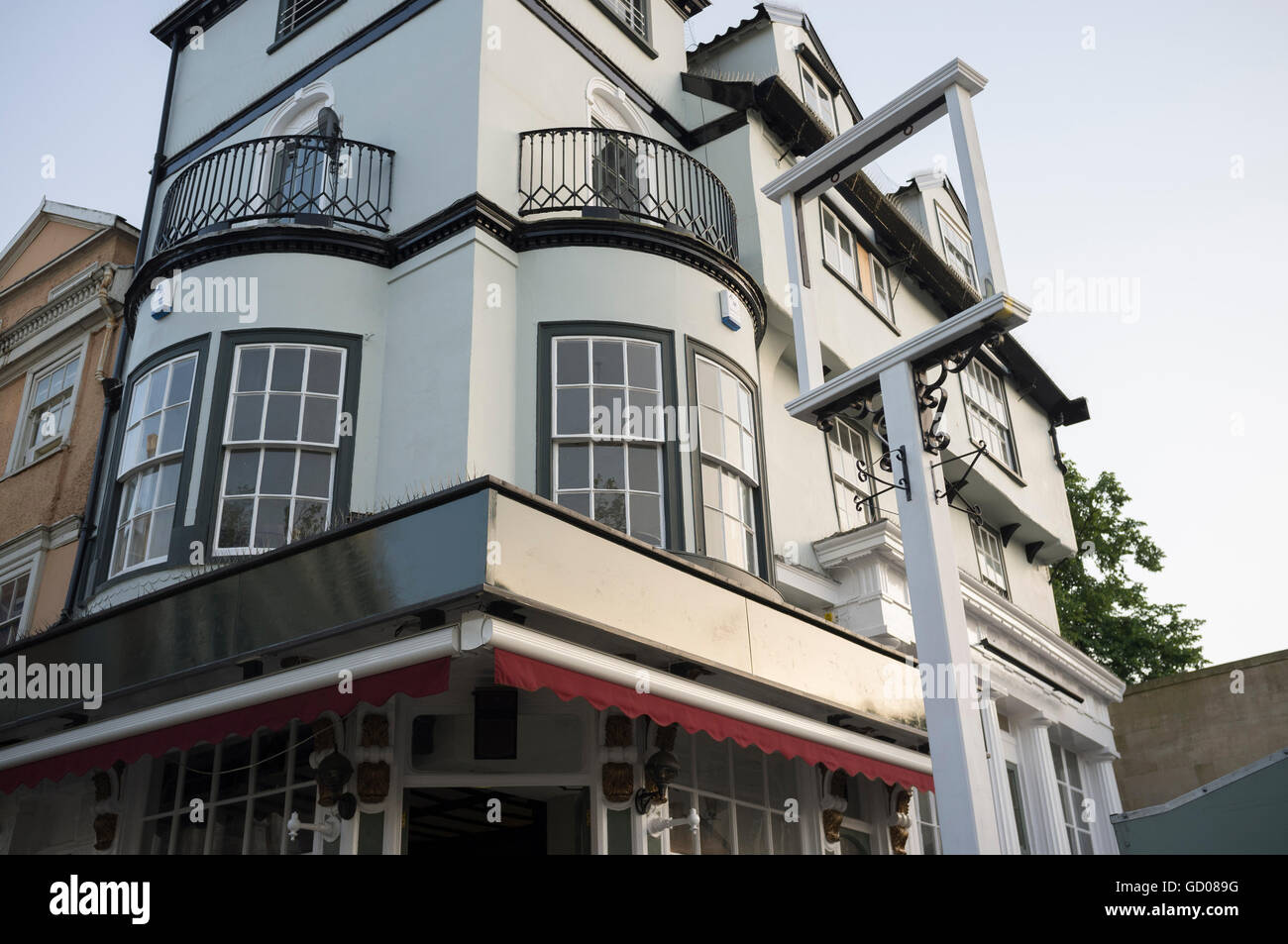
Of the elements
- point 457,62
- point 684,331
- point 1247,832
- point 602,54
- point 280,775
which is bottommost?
point 1247,832

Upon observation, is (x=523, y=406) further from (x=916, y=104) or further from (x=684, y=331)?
(x=916, y=104)

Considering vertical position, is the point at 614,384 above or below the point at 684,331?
below

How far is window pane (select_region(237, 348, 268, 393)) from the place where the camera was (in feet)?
32.1

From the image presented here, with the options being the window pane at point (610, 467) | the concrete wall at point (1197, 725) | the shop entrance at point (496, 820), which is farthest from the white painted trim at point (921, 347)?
the concrete wall at point (1197, 725)

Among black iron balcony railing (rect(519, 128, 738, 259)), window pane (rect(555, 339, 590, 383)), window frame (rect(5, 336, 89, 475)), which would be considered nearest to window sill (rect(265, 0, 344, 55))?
black iron balcony railing (rect(519, 128, 738, 259))

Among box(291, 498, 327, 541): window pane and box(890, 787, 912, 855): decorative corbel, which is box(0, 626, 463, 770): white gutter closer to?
box(291, 498, 327, 541): window pane

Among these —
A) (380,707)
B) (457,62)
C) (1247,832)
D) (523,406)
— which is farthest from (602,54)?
(1247,832)

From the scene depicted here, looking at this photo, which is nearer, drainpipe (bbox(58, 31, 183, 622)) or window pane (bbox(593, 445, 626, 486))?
window pane (bbox(593, 445, 626, 486))

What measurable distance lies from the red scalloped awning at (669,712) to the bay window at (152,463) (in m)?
4.38

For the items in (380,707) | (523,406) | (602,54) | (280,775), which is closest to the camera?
(380,707)

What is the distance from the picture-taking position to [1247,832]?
8.49 metres

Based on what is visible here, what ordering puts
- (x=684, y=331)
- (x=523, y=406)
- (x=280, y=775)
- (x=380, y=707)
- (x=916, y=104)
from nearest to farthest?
(x=916, y=104), (x=380, y=707), (x=280, y=775), (x=523, y=406), (x=684, y=331)

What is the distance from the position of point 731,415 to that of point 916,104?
406 cm

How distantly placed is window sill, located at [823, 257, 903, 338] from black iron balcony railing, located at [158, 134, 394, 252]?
18.5ft
